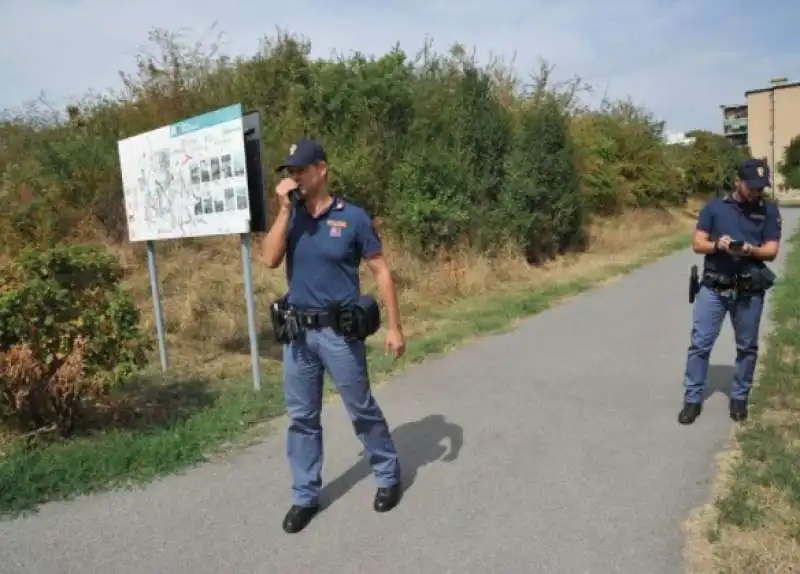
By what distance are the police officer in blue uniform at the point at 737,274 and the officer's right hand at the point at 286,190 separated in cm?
299

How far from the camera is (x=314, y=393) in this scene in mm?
3744

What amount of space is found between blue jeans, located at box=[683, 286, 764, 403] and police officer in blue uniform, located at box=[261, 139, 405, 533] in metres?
2.49

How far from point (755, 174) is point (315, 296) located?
3.10 meters

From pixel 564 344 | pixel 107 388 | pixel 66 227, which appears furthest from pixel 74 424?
pixel 66 227

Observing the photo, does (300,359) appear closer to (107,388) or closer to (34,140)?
(107,388)

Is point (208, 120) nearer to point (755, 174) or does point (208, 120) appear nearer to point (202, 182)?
point (202, 182)

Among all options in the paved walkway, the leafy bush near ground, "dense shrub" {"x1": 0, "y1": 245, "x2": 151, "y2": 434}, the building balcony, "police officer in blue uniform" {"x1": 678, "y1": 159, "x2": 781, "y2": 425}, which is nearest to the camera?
the paved walkway

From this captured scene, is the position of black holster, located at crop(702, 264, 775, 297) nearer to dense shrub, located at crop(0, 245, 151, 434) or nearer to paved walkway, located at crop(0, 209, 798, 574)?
paved walkway, located at crop(0, 209, 798, 574)

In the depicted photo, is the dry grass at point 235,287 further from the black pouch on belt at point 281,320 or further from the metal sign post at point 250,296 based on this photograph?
the black pouch on belt at point 281,320

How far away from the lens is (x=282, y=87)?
48.4 ft

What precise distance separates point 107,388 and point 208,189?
1.99m

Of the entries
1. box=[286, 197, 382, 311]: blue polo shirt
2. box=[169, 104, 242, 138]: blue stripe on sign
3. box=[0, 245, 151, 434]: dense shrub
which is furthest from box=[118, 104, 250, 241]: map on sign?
box=[286, 197, 382, 311]: blue polo shirt

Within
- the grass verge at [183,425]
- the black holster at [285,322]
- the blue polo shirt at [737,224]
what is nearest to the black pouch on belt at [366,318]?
the black holster at [285,322]

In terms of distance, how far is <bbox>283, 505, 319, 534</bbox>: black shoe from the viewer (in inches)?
142
